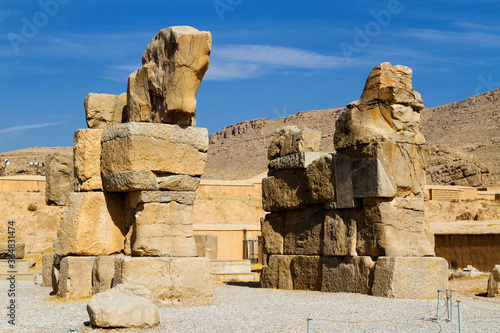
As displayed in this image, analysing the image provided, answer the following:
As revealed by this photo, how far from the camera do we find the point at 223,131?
125m

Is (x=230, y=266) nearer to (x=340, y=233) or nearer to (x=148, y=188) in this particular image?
(x=340, y=233)

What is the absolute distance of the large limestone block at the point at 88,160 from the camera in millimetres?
8586

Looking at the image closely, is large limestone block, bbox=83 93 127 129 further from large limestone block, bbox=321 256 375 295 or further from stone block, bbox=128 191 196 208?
large limestone block, bbox=321 256 375 295

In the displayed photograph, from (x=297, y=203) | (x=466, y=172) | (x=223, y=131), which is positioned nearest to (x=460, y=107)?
(x=223, y=131)

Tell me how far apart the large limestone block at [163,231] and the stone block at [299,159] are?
9.72ft

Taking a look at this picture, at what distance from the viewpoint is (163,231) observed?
7980 mm

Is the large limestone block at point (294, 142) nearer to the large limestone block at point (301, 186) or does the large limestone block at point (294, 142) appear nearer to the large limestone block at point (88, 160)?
the large limestone block at point (301, 186)

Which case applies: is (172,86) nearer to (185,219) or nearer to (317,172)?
(185,219)

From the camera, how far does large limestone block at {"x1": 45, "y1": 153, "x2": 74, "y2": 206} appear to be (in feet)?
35.4

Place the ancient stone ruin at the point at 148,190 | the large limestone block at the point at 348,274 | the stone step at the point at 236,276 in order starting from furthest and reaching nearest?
the stone step at the point at 236,276
the large limestone block at the point at 348,274
the ancient stone ruin at the point at 148,190

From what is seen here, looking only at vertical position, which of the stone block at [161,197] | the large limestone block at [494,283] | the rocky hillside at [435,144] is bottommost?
the large limestone block at [494,283]

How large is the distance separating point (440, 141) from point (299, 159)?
77970 millimetres

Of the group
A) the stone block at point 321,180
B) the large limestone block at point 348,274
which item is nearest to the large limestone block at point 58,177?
the stone block at point 321,180

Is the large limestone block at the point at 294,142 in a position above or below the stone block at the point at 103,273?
above
